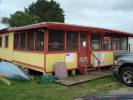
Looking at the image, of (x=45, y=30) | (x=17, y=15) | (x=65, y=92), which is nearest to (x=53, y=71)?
(x=45, y=30)

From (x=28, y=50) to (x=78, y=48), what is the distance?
2675 millimetres

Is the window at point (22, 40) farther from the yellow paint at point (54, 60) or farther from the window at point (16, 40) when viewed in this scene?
the yellow paint at point (54, 60)

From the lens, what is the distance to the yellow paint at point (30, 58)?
41.2ft

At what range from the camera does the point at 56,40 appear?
12688 mm

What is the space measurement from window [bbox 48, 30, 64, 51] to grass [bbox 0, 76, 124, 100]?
1749mm

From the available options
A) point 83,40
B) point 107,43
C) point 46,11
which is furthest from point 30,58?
point 46,11

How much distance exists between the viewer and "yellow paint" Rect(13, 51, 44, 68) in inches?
494

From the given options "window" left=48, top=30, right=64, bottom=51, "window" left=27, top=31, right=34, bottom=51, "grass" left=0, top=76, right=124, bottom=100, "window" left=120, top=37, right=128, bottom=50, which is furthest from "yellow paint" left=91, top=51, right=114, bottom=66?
"window" left=27, top=31, right=34, bottom=51

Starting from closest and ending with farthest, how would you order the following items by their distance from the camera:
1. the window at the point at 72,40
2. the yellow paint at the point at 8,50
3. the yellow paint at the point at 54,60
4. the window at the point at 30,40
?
the yellow paint at the point at 54,60 → the window at the point at 72,40 → the window at the point at 30,40 → the yellow paint at the point at 8,50

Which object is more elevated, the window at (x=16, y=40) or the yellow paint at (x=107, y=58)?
the window at (x=16, y=40)

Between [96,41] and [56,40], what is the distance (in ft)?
11.3

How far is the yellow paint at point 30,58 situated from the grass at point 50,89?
3.49 feet

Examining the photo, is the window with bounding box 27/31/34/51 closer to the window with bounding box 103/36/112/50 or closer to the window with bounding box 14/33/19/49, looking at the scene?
the window with bounding box 14/33/19/49

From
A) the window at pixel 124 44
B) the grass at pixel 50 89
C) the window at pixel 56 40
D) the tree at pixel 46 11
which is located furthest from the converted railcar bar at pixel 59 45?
the tree at pixel 46 11
